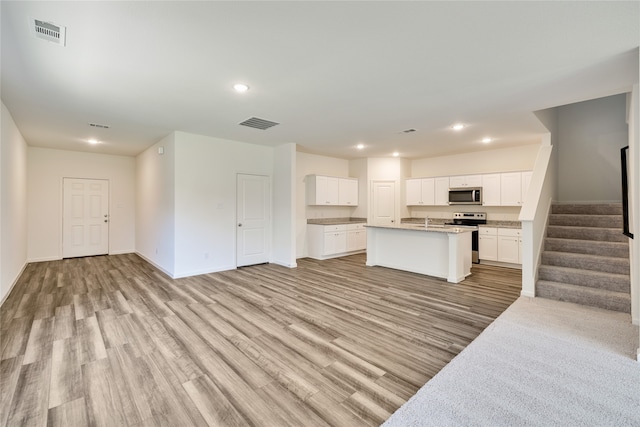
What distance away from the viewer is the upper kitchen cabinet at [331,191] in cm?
719

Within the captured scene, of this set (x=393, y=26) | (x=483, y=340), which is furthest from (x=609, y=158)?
(x=393, y=26)

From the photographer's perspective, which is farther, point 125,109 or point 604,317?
point 125,109

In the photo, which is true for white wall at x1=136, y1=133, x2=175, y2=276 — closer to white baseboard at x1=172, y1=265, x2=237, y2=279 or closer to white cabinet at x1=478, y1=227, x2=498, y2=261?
white baseboard at x1=172, y1=265, x2=237, y2=279

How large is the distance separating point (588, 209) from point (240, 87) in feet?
20.0

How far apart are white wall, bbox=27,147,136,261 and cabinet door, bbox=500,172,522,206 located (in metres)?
9.48

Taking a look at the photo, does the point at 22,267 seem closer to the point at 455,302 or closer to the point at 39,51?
the point at 39,51

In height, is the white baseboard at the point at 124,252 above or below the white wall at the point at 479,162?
below

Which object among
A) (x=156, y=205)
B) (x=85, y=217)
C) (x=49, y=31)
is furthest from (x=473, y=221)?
(x=85, y=217)

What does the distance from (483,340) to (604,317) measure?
66.7 inches

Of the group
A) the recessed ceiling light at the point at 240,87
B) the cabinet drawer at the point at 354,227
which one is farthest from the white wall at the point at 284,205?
the recessed ceiling light at the point at 240,87

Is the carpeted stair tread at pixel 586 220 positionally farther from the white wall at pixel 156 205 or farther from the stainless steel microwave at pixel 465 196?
the white wall at pixel 156 205

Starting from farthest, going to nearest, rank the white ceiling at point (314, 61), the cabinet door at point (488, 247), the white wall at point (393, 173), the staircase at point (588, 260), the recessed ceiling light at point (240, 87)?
the white wall at point (393, 173) → the cabinet door at point (488, 247) → the staircase at point (588, 260) → the recessed ceiling light at point (240, 87) → the white ceiling at point (314, 61)

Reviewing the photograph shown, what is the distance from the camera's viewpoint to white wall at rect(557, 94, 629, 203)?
18.0 ft

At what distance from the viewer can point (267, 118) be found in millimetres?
4379
